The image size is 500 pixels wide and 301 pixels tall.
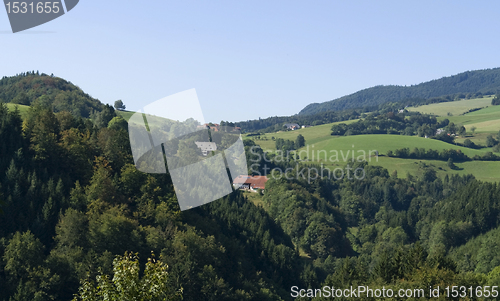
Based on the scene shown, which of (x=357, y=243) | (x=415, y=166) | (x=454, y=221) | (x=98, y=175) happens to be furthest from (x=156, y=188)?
(x=415, y=166)

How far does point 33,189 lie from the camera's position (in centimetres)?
6078

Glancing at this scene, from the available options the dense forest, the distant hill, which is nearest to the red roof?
the dense forest

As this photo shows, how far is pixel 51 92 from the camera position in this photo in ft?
494

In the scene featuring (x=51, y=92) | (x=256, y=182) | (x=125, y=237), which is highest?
(x=51, y=92)

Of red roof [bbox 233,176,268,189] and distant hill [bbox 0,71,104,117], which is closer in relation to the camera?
distant hill [bbox 0,71,104,117]

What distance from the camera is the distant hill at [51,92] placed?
136625 mm

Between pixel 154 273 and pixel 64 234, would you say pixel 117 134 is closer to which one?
pixel 64 234

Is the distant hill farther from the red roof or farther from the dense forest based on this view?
the red roof

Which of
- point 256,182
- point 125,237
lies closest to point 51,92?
point 256,182

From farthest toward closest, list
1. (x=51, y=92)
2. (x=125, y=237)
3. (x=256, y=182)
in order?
1. (x=51, y=92)
2. (x=256, y=182)
3. (x=125, y=237)

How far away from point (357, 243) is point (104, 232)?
80839 millimetres

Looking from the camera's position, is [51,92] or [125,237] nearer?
[125,237]

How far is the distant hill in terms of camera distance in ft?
448

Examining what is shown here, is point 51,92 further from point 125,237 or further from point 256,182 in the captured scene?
point 125,237
